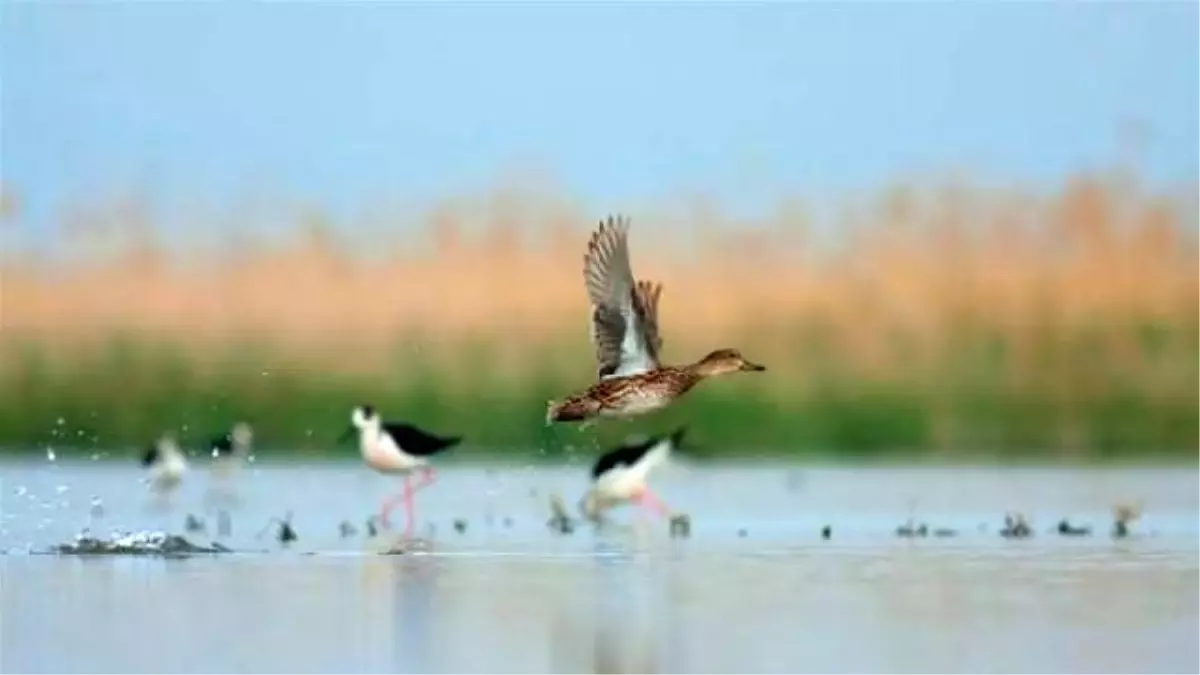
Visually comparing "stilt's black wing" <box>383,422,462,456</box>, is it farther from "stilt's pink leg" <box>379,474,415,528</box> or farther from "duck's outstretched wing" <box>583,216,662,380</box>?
"duck's outstretched wing" <box>583,216,662,380</box>

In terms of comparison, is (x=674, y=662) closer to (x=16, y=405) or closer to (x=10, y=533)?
A: (x=10, y=533)

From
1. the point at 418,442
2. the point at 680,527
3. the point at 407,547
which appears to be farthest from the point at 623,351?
the point at 418,442

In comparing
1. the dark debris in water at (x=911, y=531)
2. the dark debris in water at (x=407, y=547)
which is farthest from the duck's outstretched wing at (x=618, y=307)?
the dark debris in water at (x=911, y=531)

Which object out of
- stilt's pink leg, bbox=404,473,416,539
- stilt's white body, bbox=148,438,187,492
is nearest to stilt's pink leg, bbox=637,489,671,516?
stilt's pink leg, bbox=404,473,416,539

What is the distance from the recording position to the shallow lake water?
8.45 metres

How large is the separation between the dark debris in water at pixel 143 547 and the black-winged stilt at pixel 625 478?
1.90 m

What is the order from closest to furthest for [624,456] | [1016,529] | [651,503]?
[1016,529]
[651,503]
[624,456]

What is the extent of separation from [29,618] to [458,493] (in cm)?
546

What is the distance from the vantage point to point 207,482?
1527 cm

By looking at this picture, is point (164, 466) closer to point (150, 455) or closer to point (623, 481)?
point (150, 455)

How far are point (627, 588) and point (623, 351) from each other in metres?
0.99

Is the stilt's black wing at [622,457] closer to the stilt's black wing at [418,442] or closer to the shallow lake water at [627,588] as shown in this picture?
the shallow lake water at [627,588]

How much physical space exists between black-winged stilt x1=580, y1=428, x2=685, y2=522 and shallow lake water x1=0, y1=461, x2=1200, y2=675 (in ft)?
0.86

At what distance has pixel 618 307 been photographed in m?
10.5
